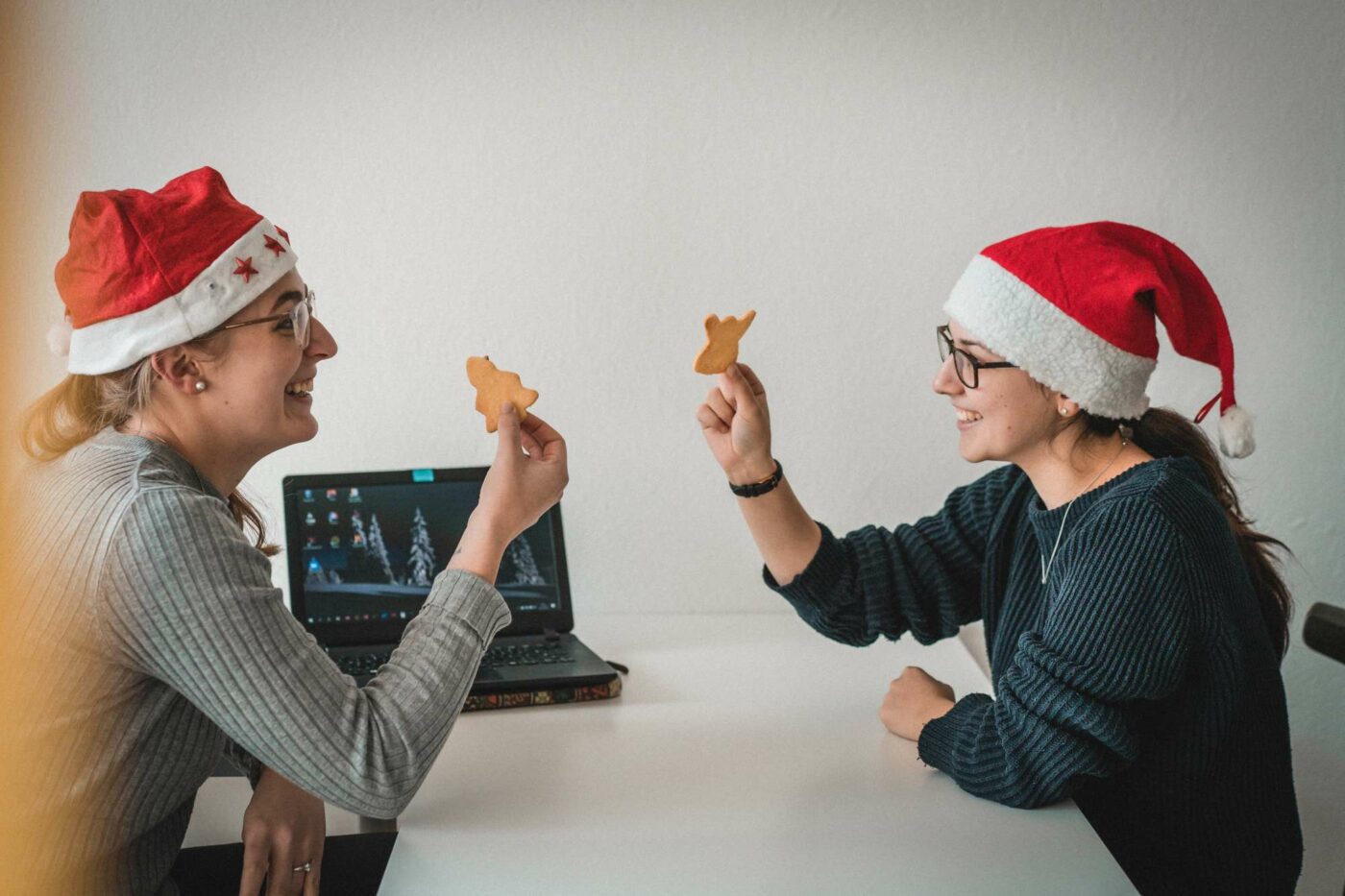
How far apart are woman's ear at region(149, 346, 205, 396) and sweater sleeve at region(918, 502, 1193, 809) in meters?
0.93

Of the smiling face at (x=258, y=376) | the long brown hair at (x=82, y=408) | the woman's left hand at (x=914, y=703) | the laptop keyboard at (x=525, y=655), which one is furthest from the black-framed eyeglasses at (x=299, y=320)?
the woman's left hand at (x=914, y=703)

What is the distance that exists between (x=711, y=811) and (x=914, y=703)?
342mm

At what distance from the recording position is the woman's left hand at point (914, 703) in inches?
56.2

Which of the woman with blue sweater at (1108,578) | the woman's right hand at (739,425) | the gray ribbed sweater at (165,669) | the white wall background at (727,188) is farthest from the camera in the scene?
the white wall background at (727,188)

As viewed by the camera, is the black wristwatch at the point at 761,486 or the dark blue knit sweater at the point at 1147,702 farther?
the black wristwatch at the point at 761,486

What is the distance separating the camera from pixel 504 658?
1728 mm

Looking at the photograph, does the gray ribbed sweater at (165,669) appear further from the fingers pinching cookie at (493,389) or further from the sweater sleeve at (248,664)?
the fingers pinching cookie at (493,389)

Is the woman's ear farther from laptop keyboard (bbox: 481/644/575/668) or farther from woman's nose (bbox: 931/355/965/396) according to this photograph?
woman's nose (bbox: 931/355/965/396)

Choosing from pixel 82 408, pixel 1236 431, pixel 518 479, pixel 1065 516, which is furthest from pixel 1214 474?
pixel 82 408

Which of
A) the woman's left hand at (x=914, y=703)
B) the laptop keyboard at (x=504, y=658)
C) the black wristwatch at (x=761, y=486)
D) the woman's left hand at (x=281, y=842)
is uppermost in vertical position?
the black wristwatch at (x=761, y=486)

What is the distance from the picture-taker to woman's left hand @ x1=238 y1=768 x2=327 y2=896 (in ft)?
3.90

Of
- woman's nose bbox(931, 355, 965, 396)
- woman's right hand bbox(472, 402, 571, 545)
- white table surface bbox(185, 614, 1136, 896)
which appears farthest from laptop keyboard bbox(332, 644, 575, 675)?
woman's nose bbox(931, 355, 965, 396)

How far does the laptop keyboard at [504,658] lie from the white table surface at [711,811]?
123 mm

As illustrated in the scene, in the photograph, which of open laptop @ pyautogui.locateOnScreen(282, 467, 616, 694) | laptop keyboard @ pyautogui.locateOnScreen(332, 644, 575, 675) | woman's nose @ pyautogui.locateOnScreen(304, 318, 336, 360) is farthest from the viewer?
open laptop @ pyautogui.locateOnScreen(282, 467, 616, 694)
